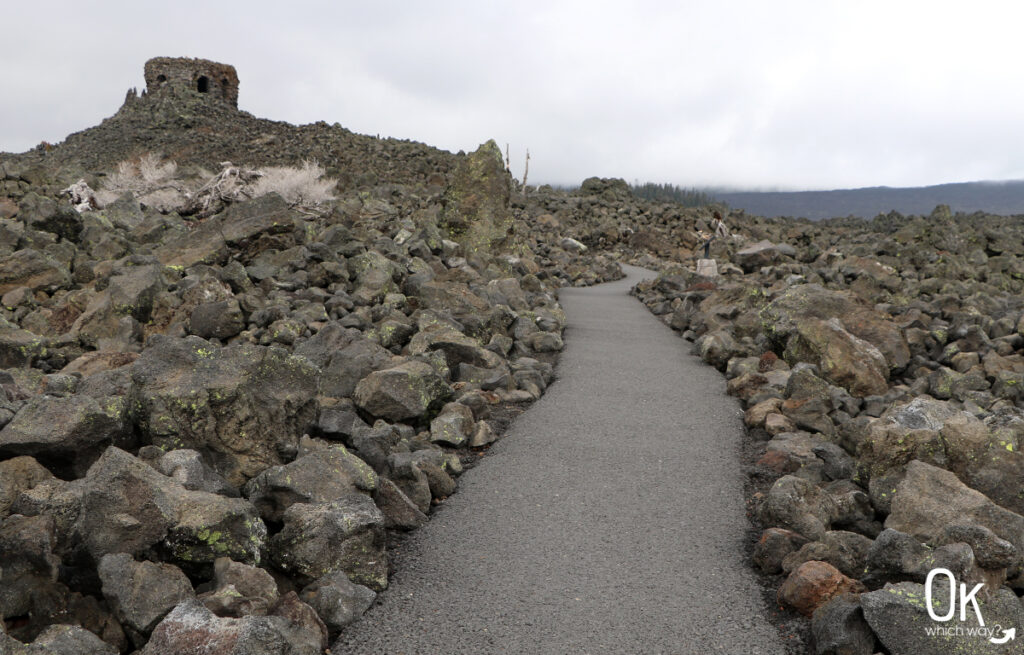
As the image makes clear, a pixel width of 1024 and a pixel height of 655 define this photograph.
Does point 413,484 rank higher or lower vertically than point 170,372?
lower

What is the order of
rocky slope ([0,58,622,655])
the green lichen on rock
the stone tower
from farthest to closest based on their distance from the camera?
the stone tower
the green lichen on rock
rocky slope ([0,58,622,655])

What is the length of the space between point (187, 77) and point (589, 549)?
57035 mm

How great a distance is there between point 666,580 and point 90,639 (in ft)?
11.8

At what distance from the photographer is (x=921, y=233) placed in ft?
103

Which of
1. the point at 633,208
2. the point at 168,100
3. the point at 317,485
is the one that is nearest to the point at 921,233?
the point at 633,208

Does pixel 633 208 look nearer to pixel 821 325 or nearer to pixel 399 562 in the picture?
pixel 821 325

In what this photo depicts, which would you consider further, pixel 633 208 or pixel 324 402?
pixel 633 208

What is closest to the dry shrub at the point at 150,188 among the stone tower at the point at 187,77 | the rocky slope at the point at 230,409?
the rocky slope at the point at 230,409

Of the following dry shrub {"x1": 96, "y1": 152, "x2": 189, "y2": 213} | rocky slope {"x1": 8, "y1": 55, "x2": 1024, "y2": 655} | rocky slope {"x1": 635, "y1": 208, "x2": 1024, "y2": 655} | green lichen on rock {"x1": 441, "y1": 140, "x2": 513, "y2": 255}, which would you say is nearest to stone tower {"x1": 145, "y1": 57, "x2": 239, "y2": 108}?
dry shrub {"x1": 96, "y1": 152, "x2": 189, "y2": 213}

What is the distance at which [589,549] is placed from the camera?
5684 mm

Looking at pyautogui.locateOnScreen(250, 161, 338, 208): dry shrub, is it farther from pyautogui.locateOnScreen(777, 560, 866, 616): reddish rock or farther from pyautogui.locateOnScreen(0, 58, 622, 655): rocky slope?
pyautogui.locateOnScreen(777, 560, 866, 616): reddish rock

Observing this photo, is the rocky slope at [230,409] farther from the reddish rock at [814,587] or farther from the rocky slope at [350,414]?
the reddish rock at [814,587]

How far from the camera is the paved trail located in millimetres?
4555

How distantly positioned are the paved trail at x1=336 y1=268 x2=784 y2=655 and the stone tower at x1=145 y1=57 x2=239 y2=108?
5252 cm
